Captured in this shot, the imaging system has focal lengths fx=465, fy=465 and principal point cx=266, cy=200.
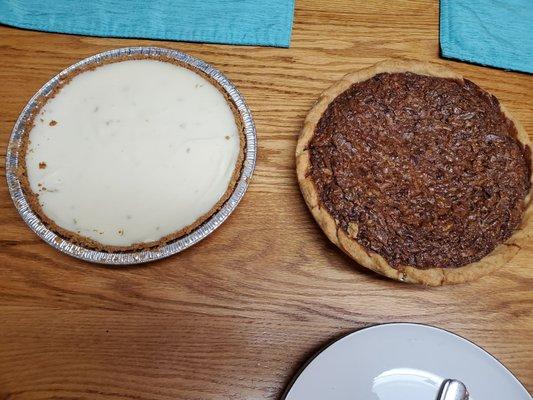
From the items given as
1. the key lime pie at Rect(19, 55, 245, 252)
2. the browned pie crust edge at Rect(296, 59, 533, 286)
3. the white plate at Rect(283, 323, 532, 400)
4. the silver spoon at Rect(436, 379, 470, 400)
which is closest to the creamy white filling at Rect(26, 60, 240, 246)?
the key lime pie at Rect(19, 55, 245, 252)

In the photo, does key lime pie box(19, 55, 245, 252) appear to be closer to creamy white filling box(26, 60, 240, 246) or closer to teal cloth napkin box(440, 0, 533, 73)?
creamy white filling box(26, 60, 240, 246)

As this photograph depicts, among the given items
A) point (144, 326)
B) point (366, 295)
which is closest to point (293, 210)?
point (366, 295)

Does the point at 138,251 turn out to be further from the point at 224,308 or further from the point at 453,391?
the point at 453,391

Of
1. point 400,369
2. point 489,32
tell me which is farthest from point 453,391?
point 489,32

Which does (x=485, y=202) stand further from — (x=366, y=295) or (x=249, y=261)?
(x=249, y=261)

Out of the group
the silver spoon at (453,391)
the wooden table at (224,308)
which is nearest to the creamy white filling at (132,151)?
the wooden table at (224,308)

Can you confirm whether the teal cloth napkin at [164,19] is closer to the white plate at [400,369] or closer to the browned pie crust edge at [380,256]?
the browned pie crust edge at [380,256]
